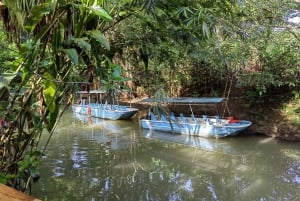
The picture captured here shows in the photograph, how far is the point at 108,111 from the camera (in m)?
13.0

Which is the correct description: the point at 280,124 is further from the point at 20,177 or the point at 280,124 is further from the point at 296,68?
the point at 20,177

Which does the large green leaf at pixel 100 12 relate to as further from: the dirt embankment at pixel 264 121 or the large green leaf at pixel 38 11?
the dirt embankment at pixel 264 121

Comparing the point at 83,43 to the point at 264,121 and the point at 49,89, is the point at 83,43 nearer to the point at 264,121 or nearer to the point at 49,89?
the point at 49,89

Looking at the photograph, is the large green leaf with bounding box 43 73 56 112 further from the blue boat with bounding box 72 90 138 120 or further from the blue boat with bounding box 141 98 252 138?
the blue boat with bounding box 72 90 138 120

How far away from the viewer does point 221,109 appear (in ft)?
36.1

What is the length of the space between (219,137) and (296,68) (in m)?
2.75

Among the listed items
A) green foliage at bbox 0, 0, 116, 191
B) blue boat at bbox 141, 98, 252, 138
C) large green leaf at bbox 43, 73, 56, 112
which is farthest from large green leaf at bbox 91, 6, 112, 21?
blue boat at bbox 141, 98, 252, 138

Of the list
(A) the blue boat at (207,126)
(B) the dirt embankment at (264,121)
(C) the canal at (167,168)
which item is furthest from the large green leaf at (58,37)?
(B) the dirt embankment at (264,121)

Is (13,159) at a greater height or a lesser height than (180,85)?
lesser

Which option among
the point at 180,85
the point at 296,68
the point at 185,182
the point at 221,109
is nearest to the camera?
the point at 185,182

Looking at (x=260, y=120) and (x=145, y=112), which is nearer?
(x=260, y=120)

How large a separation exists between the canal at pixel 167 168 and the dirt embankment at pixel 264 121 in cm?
30

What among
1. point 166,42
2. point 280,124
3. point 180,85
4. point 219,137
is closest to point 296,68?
point 280,124

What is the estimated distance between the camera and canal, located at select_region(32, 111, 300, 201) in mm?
5648
